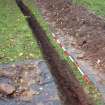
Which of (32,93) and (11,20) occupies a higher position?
(32,93)

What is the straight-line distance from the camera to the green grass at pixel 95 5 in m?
18.1

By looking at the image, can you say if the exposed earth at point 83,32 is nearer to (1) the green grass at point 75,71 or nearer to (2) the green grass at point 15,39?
(1) the green grass at point 75,71

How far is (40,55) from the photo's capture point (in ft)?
42.6

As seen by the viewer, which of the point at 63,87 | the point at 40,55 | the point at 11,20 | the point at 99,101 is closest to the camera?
the point at 99,101

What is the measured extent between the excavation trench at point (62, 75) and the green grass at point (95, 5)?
3.66m

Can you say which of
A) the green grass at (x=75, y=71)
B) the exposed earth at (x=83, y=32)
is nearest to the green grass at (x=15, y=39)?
the green grass at (x=75, y=71)

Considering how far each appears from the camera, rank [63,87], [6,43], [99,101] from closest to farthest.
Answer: [99,101], [63,87], [6,43]

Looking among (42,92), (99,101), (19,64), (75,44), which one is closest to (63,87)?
(42,92)

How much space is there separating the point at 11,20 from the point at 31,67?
704cm

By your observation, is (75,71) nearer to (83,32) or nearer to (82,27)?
(83,32)

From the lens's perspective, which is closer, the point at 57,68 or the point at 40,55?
the point at 57,68

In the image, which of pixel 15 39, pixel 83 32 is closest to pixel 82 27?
pixel 83 32

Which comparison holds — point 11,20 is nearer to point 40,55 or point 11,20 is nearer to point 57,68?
point 40,55

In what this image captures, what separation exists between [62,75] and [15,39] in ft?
14.0
